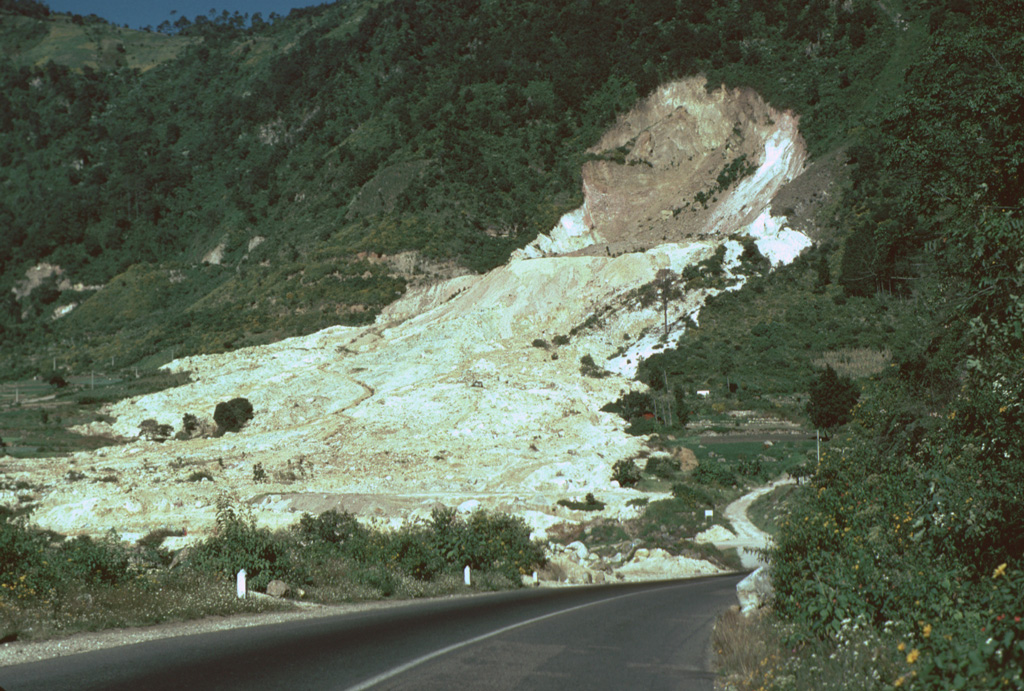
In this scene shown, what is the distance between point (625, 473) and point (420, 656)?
38.9m

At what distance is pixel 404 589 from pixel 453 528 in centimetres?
444

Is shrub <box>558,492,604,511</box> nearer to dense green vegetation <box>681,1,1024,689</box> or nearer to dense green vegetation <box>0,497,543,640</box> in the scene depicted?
dense green vegetation <box>0,497,543,640</box>

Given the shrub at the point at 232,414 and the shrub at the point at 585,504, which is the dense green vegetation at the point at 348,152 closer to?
the shrub at the point at 232,414

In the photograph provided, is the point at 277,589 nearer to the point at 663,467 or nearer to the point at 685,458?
the point at 663,467

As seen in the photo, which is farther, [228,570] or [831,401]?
[831,401]

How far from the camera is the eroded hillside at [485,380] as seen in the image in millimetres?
43156

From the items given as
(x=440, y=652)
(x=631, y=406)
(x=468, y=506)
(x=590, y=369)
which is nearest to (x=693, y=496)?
(x=468, y=506)

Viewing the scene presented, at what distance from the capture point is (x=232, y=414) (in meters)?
62.4

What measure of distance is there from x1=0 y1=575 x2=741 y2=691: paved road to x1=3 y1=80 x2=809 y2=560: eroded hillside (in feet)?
74.1

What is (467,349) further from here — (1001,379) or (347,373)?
(1001,379)

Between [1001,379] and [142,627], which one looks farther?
[142,627]

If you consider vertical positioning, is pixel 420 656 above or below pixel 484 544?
below

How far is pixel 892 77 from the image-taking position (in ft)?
285

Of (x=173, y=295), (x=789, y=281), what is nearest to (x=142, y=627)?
(x=789, y=281)
